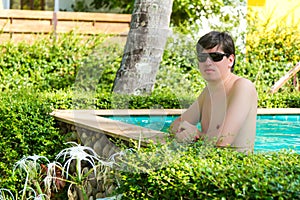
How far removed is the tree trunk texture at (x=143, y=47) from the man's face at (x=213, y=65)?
2.23m

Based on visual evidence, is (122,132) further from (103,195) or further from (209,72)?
(209,72)

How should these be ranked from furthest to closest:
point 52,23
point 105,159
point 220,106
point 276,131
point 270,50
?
point 270,50
point 52,23
point 276,131
point 105,159
point 220,106

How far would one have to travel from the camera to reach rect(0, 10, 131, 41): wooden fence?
12.7 m

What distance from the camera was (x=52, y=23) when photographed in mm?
13289

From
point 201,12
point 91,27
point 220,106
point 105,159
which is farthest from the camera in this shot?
point 201,12

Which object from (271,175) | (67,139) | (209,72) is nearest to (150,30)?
(67,139)

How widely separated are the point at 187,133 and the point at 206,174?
972 millimetres

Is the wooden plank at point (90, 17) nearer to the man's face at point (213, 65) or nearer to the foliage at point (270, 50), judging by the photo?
the foliage at point (270, 50)

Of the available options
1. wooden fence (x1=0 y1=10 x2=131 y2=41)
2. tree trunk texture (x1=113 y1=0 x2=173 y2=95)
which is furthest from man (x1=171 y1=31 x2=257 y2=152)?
wooden fence (x1=0 y1=10 x2=131 y2=41)

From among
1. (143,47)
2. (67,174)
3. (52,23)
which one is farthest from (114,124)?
(52,23)

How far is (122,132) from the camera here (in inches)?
236

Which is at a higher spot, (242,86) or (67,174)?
(242,86)

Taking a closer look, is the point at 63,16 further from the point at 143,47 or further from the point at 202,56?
the point at 202,56

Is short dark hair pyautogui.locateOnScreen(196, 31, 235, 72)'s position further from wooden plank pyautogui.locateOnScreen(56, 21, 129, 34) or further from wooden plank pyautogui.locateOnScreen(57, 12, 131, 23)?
wooden plank pyautogui.locateOnScreen(57, 12, 131, 23)
